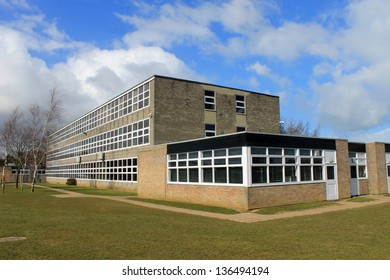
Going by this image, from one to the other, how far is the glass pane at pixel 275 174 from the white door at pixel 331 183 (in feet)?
14.1

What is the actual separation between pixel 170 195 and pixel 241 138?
8.28 m

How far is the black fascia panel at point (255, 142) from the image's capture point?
1780cm

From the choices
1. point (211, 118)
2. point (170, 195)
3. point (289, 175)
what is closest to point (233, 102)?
point (211, 118)

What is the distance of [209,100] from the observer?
33.1 metres

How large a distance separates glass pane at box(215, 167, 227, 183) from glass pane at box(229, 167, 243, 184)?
492 mm

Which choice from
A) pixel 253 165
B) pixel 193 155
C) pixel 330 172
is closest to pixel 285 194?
pixel 253 165

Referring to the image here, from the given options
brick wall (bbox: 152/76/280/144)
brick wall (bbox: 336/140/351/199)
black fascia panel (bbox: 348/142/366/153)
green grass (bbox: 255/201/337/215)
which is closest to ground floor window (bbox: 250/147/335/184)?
brick wall (bbox: 336/140/351/199)

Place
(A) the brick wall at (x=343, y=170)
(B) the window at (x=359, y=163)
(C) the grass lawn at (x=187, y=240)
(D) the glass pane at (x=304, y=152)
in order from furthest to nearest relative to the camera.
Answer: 1. (B) the window at (x=359, y=163)
2. (A) the brick wall at (x=343, y=170)
3. (D) the glass pane at (x=304, y=152)
4. (C) the grass lawn at (x=187, y=240)

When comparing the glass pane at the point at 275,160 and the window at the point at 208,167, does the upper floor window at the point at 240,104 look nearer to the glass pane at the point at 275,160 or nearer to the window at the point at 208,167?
the window at the point at 208,167

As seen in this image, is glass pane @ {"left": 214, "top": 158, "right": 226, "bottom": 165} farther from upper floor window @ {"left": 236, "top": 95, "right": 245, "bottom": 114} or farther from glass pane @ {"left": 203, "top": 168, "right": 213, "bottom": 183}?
upper floor window @ {"left": 236, "top": 95, "right": 245, "bottom": 114}

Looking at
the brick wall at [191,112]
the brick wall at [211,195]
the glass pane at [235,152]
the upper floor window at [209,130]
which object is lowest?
the brick wall at [211,195]

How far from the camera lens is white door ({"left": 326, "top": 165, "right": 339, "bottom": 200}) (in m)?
21.3

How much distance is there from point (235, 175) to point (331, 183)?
7.31 metres

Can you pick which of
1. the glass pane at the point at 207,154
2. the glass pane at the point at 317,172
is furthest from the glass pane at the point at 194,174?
the glass pane at the point at 317,172
